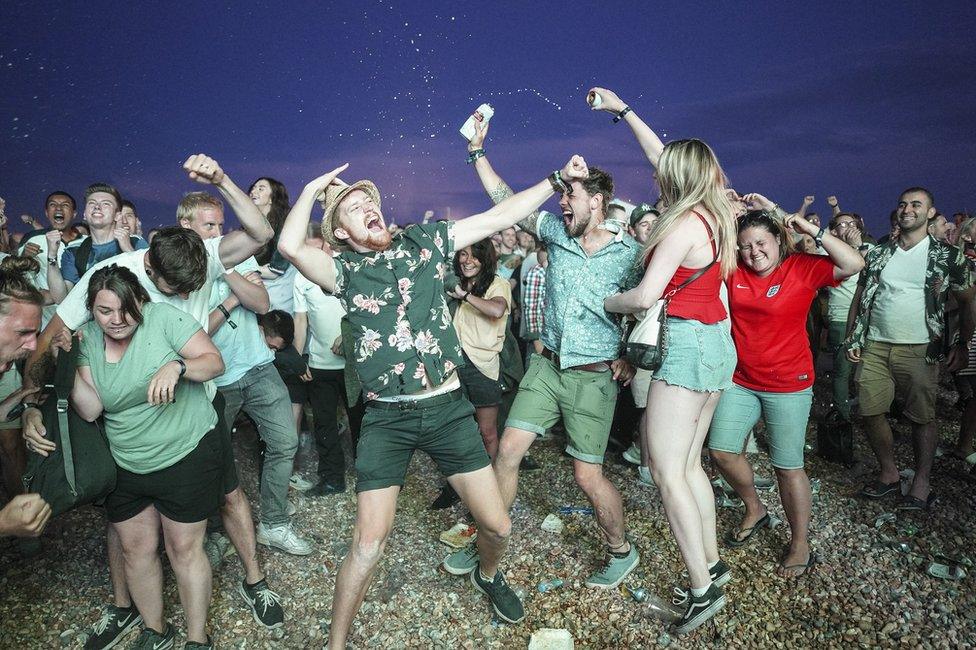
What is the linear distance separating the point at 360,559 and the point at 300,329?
8.71 feet

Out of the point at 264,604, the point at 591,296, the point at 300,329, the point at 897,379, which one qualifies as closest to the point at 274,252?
the point at 300,329

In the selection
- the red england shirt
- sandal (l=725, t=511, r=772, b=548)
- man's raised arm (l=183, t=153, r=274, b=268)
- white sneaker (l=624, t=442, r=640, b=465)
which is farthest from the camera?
white sneaker (l=624, t=442, r=640, b=465)

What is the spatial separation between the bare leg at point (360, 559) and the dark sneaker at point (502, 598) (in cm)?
84

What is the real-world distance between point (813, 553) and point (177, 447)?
157 inches

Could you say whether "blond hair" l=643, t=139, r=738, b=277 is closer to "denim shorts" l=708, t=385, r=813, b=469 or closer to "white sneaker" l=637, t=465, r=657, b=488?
"denim shorts" l=708, t=385, r=813, b=469

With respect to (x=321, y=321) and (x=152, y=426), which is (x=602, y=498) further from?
(x=321, y=321)

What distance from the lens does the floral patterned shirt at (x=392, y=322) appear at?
110 inches

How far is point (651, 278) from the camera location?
2.89m

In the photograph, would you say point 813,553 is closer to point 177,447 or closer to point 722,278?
point 722,278

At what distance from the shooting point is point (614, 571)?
3.53 m

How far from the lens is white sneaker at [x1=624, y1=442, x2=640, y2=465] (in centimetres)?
533

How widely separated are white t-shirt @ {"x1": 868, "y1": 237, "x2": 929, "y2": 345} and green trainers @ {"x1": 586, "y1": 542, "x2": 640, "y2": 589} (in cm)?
283

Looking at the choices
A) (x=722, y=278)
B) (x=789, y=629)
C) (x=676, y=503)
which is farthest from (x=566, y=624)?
(x=722, y=278)

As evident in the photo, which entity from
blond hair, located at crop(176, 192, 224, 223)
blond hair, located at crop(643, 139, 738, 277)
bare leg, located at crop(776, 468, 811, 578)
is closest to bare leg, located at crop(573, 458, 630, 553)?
bare leg, located at crop(776, 468, 811, 578)
